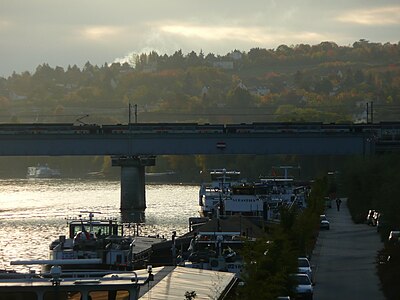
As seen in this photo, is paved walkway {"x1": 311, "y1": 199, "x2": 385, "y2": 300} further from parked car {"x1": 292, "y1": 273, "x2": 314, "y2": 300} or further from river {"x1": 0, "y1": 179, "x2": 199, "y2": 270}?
river {"x1": 0, "y1": 179, "x2": 199, "y2": 270}

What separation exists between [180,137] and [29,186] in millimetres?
50130

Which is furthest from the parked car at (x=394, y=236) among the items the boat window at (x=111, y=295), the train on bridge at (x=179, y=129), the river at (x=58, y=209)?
the train on bridge at (x=179, y=129)

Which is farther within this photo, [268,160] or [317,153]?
[268,160]

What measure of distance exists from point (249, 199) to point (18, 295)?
187 feet

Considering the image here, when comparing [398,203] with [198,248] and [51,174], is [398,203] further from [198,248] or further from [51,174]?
[51,174]

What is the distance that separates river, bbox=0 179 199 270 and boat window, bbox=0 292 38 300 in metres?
30.5

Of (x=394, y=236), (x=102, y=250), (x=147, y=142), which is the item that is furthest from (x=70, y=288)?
(x=147, y=142)

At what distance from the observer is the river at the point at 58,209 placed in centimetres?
7188

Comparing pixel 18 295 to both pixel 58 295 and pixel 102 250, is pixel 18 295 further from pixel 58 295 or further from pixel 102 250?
pixel 102 250

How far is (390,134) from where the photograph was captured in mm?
134125

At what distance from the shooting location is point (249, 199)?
256 ft

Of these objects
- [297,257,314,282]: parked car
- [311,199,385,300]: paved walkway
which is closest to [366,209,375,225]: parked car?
[311,199,385,300]: paved walkway

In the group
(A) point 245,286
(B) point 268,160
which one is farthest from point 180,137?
(A) point 245,286

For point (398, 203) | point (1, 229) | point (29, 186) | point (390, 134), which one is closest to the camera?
point (398, 203)
